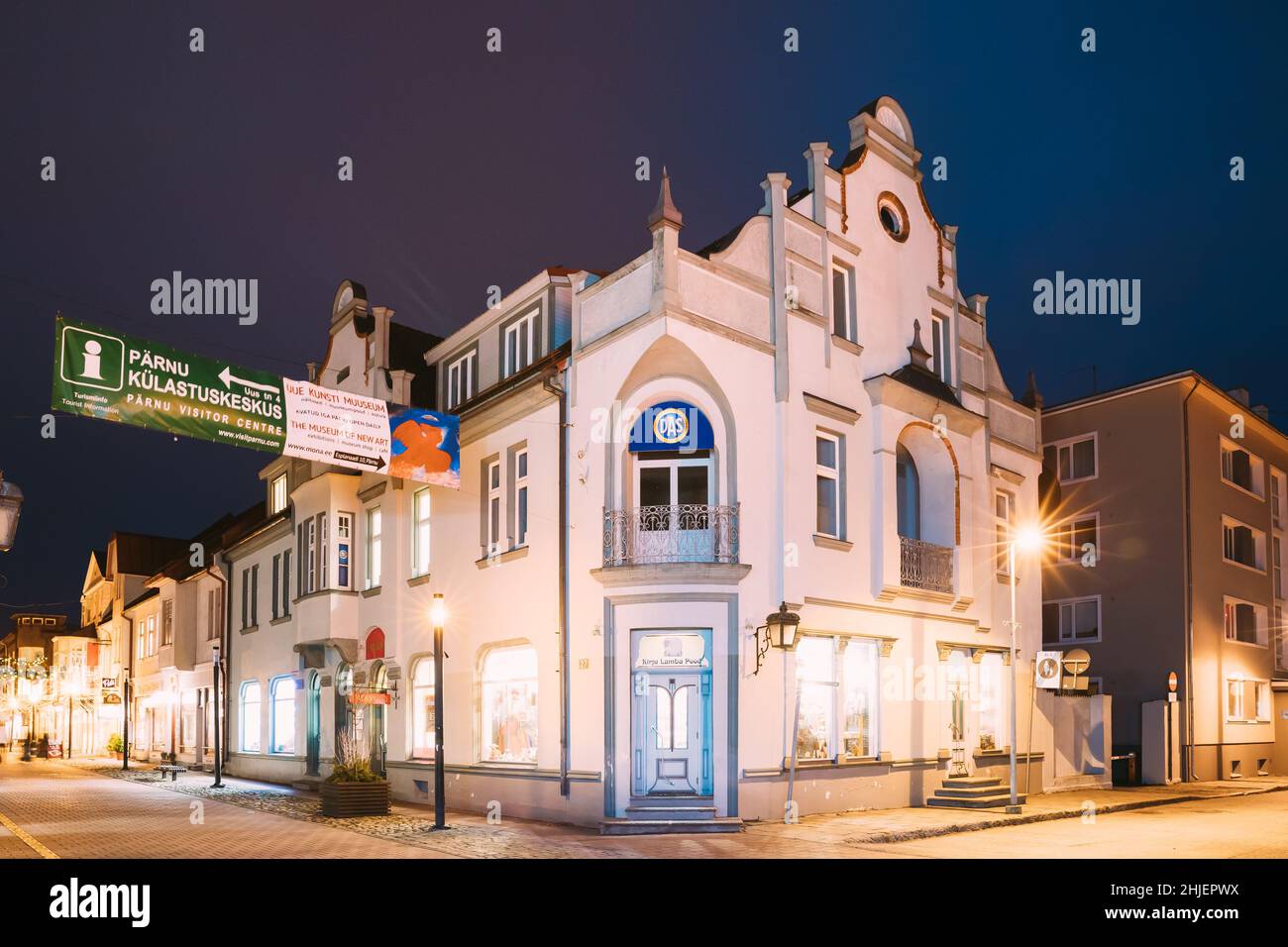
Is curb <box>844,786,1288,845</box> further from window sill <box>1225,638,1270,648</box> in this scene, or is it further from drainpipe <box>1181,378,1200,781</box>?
window sill <box>1225,638,1270,648</box>

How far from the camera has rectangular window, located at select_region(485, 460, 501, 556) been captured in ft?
77.1

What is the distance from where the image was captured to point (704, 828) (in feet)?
60.2

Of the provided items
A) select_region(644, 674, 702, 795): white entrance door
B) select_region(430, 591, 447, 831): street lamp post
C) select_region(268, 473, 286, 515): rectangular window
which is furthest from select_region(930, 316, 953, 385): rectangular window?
select_region(268, 473, 286, 515): rectangular window

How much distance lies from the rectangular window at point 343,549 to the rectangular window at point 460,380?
379 centimetres

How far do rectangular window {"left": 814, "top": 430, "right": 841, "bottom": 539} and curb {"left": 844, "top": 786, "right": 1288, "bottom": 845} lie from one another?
5414 millimetres

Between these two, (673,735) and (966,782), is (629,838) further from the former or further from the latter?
(966,782)

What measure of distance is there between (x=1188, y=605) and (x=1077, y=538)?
3756 mm

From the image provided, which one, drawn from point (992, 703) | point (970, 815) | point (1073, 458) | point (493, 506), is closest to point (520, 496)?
point (493, 506)

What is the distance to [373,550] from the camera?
28312 mm

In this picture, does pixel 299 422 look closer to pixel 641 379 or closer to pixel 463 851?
pixel 641 379

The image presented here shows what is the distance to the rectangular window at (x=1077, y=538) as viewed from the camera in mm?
35188

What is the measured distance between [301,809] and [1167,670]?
23208 mm

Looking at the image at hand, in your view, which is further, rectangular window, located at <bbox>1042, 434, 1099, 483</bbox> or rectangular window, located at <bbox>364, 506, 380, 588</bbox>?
rectangular window, located at <bbox>1042, 434, 1099, 483</bbox>
